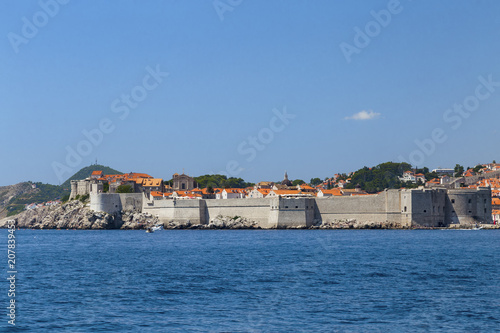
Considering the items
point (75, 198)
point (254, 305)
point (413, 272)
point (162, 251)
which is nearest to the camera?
point (254, 305)

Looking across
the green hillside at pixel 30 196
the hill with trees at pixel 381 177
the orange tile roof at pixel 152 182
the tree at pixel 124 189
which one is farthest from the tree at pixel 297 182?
the green hillside at pixel 30 196

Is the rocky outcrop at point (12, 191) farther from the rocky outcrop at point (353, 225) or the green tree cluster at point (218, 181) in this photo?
the rocky outcrop at point (353, 225)

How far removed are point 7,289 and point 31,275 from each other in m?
3.69

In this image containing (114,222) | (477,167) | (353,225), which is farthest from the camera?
(477,167)

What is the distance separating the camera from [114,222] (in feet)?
195

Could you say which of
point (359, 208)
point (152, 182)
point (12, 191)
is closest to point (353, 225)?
point (359, 208)

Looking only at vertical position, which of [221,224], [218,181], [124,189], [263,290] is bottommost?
[263,290]

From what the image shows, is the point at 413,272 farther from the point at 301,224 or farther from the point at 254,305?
the point at 301,224

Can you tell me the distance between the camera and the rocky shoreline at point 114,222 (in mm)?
50562

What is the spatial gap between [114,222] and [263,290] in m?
42.2

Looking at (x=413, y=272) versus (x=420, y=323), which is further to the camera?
(x=413, y=272)

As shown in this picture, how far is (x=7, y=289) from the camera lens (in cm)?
1906

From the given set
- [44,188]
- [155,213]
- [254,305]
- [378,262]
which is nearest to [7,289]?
[254,305]

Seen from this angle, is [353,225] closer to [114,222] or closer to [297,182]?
[114,222]
